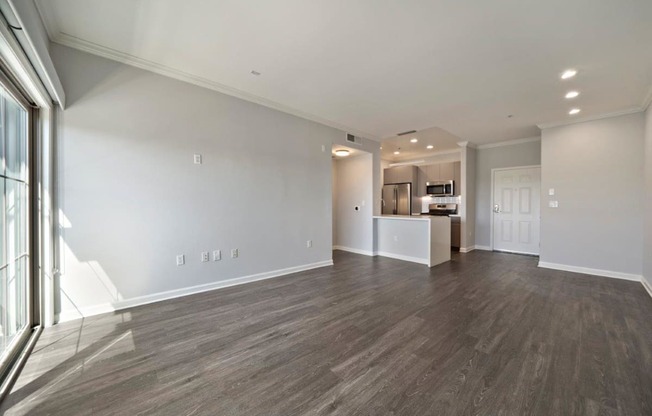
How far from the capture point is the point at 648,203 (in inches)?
143

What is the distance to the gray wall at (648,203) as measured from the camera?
11.3ft

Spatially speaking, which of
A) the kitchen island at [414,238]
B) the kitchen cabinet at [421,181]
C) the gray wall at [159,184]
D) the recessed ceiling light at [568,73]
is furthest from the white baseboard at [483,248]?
the gray wall at [159,184]

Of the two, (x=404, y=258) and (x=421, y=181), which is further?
(x=421, y=181)

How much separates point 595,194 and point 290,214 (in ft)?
17.1

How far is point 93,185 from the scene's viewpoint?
2652 millimetres

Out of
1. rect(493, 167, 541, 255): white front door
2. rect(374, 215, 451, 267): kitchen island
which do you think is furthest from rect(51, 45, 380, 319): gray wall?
rect(493, 167, 541, 255): white front door

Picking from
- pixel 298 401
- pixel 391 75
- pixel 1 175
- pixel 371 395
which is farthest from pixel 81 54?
pixel 371 395

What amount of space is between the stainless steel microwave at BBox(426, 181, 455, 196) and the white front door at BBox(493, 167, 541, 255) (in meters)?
1.01

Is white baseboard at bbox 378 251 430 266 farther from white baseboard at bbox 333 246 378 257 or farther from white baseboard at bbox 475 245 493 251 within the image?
white baseboard at bbox 475 245 493 251

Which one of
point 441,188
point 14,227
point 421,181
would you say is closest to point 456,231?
point 441,188

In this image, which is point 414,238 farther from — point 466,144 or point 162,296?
point 162,296

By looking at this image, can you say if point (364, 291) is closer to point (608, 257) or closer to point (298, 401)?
point (298, 401)

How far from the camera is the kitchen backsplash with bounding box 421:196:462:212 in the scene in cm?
730

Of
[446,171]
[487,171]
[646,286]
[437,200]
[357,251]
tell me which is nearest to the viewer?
[646,286]
